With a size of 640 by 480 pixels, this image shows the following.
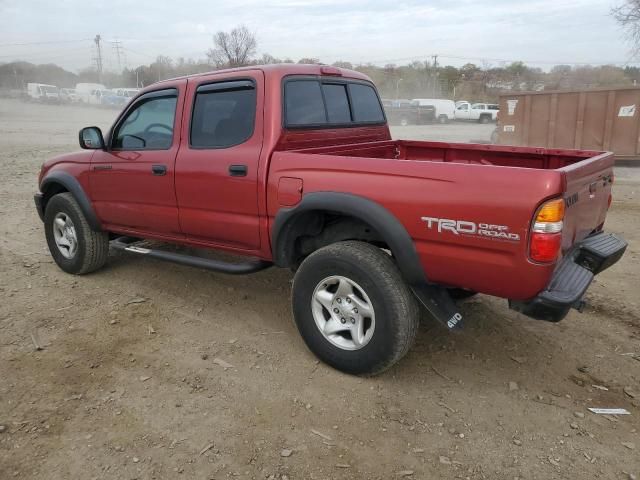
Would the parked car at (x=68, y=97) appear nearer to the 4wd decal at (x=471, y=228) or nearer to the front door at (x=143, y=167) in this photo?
the front door at (x=143, y=167)

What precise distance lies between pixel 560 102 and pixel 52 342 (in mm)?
13194

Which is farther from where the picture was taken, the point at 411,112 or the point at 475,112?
the point at 475,112

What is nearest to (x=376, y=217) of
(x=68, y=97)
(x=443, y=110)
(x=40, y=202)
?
(x=40, y=202)

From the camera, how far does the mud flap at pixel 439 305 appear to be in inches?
122

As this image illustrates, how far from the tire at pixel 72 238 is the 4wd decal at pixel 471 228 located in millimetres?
3514

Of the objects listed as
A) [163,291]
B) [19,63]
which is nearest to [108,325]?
[163,291]

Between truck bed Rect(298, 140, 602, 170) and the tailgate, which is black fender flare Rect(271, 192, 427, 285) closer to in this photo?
truck bed Rect(298, 140, 602, 170)

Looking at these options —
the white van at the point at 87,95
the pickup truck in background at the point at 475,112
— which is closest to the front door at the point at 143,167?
the pickup truck in background at the point at 475,112

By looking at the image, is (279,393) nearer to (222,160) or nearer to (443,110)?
(222,160)

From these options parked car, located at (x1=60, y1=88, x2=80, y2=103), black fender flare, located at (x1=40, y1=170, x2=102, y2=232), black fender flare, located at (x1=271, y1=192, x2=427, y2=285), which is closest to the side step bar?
black fender flare, located at (x1=40, y1=170, x2=102, y2=232)

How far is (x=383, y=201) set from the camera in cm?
303

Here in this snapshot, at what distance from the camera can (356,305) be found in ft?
10.8

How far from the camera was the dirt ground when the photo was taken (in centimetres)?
267

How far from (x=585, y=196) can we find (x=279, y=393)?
2.14 meters
